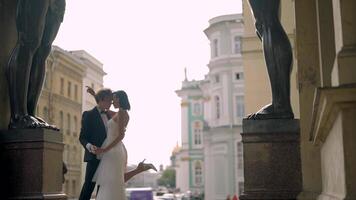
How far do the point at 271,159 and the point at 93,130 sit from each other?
1.95 m

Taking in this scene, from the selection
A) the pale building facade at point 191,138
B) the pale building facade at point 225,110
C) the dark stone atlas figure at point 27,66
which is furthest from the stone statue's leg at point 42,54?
the pale building facade at point 191,138

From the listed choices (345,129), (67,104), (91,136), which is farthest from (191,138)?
(345,129)

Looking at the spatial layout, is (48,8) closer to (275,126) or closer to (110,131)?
(110,131)

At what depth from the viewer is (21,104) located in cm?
659

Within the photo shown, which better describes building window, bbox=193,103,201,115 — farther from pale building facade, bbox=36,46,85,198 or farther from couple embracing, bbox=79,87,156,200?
couple embracing, bbox=79,87,156,200

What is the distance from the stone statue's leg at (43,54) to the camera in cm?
679

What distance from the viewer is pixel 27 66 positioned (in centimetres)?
663

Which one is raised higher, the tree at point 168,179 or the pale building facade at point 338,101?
the tree at point 168,179

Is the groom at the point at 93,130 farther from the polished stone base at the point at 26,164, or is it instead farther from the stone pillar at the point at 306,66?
the stone pillar at the point at 306,66

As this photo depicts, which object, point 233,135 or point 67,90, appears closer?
point 67,90

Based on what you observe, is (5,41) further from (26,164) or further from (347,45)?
(347,45)

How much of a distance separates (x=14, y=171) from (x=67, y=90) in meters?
53.7

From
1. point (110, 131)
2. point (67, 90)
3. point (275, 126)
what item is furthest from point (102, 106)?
point (67, 90)

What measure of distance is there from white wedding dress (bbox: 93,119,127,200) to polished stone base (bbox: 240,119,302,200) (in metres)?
1.30
